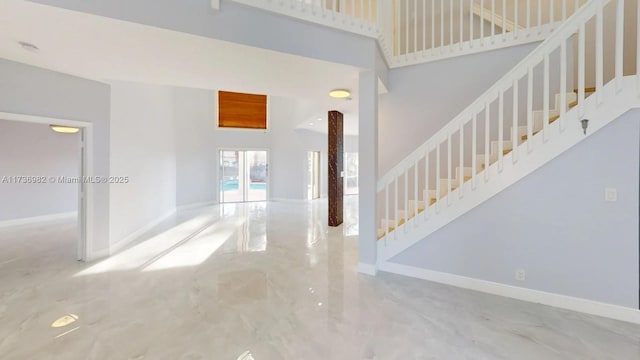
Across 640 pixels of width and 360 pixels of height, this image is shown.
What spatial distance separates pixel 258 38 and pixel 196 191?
7437mm

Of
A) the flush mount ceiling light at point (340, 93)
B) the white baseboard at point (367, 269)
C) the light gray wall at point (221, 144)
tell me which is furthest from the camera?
the light gray wall at point (221, 144)

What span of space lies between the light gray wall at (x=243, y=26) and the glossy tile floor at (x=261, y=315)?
2.53 m

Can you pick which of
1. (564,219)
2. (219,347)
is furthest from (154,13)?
(564,219)

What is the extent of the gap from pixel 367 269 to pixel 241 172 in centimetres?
770

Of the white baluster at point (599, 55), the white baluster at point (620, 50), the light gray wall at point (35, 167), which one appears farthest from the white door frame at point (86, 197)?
the white baluster at point (620, 50)

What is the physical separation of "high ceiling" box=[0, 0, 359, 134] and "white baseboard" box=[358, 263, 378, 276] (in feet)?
7.89

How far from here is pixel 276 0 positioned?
2812 millimetres

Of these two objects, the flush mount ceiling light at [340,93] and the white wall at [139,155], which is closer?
the flush mount ceiling light at [340,93]

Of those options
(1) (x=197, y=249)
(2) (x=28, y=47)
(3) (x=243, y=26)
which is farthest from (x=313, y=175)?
(2) (x=28, y=47)

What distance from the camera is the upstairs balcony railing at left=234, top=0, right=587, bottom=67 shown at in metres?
3.08

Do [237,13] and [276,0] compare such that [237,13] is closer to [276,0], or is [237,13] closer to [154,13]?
[276,0]

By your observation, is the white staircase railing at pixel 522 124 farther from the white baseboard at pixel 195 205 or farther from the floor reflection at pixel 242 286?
the white baseboard at pixel 195 205

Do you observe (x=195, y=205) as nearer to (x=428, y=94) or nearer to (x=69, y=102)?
(x=69, y=102)

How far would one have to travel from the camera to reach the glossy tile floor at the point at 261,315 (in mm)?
2070
